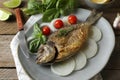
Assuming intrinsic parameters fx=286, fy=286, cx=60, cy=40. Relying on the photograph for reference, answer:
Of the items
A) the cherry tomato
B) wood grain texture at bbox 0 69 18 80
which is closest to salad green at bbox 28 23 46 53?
the cherry tomato

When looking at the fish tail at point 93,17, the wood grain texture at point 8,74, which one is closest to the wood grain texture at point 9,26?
the wood grain texture at point 8,74

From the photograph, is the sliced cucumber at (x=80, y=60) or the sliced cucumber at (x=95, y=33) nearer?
the sliced cucumber at (x=80, y=60)

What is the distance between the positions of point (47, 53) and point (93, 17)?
0.33 m

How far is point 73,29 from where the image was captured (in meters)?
1.30

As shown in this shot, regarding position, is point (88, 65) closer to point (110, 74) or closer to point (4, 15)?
point (110, 74)

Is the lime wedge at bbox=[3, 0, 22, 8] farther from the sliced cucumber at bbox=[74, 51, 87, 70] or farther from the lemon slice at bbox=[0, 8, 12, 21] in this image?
the sliced cucumber at bbox=[74, 51, 87, 70]

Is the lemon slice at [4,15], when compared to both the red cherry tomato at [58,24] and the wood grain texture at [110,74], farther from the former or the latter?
the wood grain texture at [110,74]

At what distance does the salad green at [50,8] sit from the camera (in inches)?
55.6

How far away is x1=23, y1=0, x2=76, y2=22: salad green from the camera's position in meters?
1.41

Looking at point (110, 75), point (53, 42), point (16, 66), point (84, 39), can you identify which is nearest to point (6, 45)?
point (16, 66)

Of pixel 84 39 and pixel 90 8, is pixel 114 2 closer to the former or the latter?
pixel 90 8

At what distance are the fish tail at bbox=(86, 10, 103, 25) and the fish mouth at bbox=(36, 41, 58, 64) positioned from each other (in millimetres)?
241

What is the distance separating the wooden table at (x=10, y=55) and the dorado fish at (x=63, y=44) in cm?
16

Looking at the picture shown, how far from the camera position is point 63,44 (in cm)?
125
